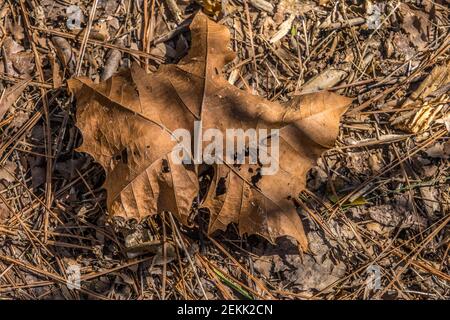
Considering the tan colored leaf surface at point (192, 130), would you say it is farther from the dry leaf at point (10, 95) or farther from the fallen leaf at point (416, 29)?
the fallen leaf at point (416, 29)

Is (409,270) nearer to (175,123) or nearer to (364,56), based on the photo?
(364,56)

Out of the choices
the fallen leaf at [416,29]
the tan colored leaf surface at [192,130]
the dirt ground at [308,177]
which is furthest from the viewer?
the fallen leaf at [416,29]

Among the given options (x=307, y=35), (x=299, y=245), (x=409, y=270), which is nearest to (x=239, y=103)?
(x=307, y=35)

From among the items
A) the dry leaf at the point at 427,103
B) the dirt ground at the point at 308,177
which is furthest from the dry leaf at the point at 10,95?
the dry leaf at the point at 427,103

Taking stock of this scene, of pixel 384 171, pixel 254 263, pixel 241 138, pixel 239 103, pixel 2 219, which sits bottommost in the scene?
pixel 254 263

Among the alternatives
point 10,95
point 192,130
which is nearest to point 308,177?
point 192,130

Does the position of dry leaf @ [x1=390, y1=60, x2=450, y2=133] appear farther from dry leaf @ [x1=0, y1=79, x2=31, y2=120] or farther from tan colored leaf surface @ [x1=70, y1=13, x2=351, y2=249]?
dry leaf @ [x1=0, y1=79, x2=31, y2=120]
